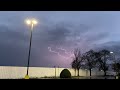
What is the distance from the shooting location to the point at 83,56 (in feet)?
193

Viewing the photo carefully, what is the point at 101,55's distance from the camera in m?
54.7

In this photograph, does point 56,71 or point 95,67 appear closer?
point 56,71

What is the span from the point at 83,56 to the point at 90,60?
3170 millimetres
